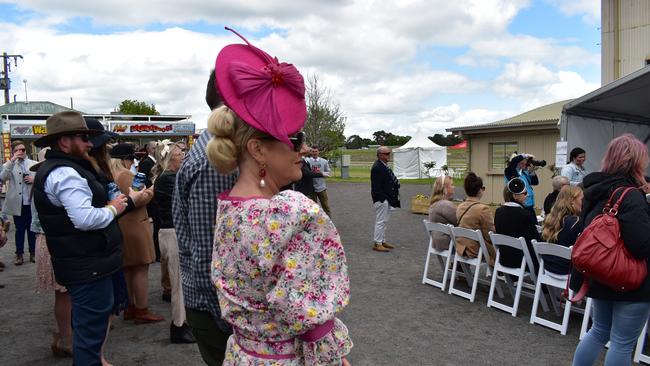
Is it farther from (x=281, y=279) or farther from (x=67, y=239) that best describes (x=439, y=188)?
(x=281, y=279)

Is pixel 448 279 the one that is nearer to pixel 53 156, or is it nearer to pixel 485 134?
pixel 53 156

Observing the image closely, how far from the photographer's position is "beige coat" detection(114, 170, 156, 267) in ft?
15.1

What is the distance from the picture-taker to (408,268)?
295 inches

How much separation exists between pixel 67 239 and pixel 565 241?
427 centimetres

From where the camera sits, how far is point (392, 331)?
15.9ft

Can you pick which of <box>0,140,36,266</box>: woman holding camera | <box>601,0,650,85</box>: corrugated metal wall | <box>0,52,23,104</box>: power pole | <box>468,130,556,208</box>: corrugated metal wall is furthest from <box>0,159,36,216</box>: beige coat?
<box>0,52,23,104</box>: power pole

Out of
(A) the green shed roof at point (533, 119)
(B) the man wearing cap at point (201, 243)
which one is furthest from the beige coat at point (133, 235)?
(A) the green shed roof at point (533, 119)

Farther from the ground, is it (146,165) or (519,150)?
(519,150)

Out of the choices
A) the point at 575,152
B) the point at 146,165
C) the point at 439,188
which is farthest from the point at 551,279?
the point at 146,165

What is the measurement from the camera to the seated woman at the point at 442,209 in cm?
637

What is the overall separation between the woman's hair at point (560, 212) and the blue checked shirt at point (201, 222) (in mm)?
3926

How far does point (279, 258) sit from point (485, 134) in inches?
670

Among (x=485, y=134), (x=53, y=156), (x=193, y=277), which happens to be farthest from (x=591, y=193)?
(x=485, y=134)

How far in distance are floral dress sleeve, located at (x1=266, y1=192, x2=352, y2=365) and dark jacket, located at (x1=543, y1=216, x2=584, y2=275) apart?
3955mm
